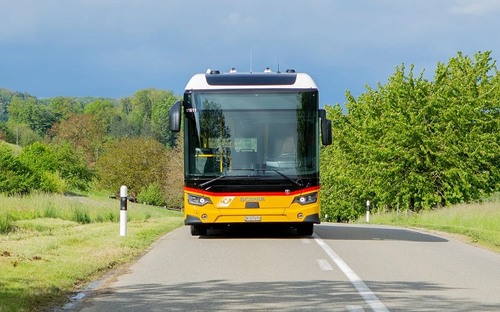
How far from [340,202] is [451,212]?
3287 centimetres

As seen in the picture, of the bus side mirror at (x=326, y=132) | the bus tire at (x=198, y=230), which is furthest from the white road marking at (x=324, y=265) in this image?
the bus tire at (x=198, y=230)

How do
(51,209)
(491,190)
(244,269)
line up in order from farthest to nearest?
1. (491,190)
2. (51,209)
3. (244,269)

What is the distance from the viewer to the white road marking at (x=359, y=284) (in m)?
7.55

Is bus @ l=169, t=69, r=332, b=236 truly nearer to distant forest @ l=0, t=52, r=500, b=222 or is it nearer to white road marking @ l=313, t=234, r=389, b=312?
white road marking @ l=313, t=234, r=389, b=312

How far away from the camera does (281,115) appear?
1588 centimetres

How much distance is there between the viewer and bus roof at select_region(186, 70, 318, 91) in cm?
1599

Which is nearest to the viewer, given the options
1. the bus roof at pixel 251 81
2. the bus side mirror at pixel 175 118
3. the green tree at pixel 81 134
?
the bus side mirror at pixel 175 118

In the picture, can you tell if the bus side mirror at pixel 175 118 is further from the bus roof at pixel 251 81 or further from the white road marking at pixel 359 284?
the white road marking at pixel 359 284

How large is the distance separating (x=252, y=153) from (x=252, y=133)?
0.44 meters

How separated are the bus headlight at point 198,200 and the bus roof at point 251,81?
2366mm

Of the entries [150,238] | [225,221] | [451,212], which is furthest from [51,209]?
[451,212]

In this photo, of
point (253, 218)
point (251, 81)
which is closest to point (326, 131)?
point (251, 81)

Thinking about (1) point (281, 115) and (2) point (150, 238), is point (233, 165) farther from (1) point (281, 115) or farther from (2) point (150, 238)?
(2) point (150, 238)

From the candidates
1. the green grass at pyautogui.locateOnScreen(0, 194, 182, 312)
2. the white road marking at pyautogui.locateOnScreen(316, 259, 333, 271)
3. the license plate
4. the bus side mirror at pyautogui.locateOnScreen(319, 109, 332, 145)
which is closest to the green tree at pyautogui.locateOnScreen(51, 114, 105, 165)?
the green grass at pyautogui.locateOnScreen(0, 194, 182, 312)
